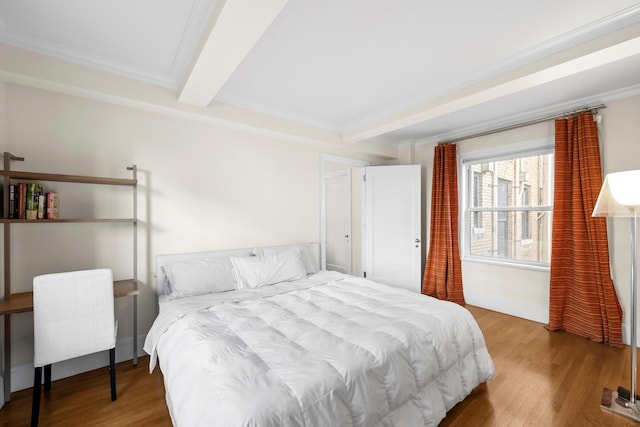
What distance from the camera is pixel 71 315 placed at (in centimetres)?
187

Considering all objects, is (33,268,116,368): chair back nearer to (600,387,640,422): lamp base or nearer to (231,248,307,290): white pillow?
(231,248,307,290): white pillow

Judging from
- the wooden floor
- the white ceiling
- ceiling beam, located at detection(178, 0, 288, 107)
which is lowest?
the wooden floor

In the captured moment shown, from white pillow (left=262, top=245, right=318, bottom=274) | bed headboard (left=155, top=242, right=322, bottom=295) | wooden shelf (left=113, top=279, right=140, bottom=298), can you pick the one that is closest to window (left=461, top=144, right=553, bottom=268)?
white pillow (left=262, top=245, right=318, bottom=274)

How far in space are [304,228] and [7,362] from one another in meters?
2.88

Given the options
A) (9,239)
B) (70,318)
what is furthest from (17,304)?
(9,239)

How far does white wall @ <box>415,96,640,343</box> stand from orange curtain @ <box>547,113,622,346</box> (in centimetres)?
15

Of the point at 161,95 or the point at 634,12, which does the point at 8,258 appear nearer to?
the point at 161,95

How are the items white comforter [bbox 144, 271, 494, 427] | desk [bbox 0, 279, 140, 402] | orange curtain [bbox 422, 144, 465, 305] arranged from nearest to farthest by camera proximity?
white comforter [bbox 144, 271, 494, 427] < desk [bbox 0, 279, 140, 402] < orange curtain [bbox 422, 144, 465, 305]

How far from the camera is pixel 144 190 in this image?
8.82 feet

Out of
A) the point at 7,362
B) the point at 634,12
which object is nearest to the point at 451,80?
the point at 634,12

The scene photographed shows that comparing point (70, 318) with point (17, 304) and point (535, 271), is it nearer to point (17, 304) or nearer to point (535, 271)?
point (17, 304)

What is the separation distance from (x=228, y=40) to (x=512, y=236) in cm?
395

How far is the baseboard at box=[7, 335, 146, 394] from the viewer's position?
213 cm

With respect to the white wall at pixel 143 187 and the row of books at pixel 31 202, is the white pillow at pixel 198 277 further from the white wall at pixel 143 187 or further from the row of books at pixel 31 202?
the row of books at pixel 31 202
